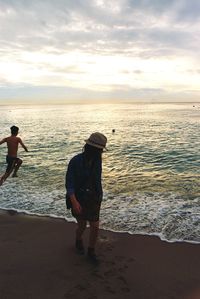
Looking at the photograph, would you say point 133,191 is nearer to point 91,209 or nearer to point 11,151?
point 11,151

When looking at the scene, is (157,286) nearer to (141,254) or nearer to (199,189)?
(141,254)

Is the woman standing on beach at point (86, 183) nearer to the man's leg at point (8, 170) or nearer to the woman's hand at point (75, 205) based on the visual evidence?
the woman's hand at point (75, 205)

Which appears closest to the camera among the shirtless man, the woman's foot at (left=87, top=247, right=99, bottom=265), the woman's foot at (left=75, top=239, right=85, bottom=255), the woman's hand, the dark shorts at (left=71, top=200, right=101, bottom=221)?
the woman's hand

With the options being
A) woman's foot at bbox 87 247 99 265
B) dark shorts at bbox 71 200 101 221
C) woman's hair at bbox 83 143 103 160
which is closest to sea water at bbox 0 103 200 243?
woman's foot at bbox 87 247 99 265

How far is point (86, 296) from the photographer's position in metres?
4.81

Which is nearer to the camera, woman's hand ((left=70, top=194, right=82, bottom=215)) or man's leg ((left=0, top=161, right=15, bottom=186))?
woman's hand ((left=70, top=194, right=82, bottom=215))

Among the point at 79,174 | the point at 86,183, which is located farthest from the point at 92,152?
the point at 86,183

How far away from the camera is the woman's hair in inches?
212

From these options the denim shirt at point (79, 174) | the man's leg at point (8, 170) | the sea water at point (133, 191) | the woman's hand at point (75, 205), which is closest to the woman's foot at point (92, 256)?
the woman's hand at point (75, 205)

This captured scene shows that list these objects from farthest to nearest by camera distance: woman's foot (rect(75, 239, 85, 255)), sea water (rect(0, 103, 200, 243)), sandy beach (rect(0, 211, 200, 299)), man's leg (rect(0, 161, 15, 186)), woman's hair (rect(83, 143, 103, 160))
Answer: man's leg (rect(0, 161, 15, 186)) → sea water (rect(0, 103, 200, 243)) → woman's foot (rect(75, 239, 85, 255)) → woman's hair (rect(83, 143, 103, 160)) → sandy beach (rect(0, 211, 200, 299))

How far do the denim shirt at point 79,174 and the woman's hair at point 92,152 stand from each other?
0.09 meters

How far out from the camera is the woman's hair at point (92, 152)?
5.38 m

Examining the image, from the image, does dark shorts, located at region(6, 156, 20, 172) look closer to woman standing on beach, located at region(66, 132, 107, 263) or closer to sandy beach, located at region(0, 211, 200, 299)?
sandy beach, located at region(0, 211, 200, 299)

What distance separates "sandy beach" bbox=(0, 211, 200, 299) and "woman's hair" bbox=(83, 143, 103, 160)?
1888mm
